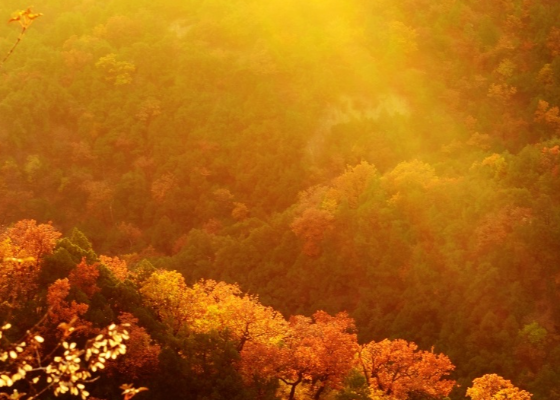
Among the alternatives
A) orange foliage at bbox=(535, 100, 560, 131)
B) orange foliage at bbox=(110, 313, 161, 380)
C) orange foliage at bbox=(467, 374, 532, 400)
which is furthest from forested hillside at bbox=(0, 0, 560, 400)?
orange foliage at bbox=(110, 313, 161, 380)

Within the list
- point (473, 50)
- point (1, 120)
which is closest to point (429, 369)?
point (473, 50)

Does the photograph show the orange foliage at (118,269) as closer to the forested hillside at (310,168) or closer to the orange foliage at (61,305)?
the forested hillside at (310,168)

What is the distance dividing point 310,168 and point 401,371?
35773 mm

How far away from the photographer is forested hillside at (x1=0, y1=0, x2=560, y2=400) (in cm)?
5153

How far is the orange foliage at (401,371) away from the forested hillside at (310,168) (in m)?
0.18

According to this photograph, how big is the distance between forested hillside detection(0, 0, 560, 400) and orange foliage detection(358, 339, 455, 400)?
7.0 inches

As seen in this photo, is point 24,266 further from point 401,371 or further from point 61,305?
point 401,371

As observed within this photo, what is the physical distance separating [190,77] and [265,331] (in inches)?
1828

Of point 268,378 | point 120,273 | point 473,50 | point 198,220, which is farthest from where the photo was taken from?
point 473,50

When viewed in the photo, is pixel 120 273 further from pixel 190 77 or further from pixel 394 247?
pixel 190 77

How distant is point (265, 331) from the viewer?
40.8 metres

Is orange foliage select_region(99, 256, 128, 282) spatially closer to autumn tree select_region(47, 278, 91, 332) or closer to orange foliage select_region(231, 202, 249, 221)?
autumn tree select_region(47, 278, 91, 332)

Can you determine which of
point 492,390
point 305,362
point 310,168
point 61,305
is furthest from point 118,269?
point 310,168

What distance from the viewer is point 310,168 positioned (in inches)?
2896
